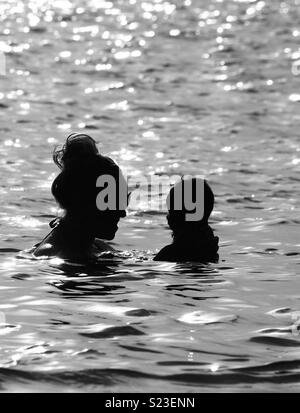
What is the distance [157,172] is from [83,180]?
619cm

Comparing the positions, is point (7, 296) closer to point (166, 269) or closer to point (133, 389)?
point (166, 269)

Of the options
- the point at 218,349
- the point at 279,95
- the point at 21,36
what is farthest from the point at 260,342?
the point at 21,36

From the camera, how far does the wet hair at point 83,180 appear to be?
9.91 metres

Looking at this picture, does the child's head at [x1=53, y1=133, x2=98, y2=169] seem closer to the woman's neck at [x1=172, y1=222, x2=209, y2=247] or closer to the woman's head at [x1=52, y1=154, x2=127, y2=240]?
the woman's head at [x1=52, y1=154, x2=127, y2=240]

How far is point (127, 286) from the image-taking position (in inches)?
379

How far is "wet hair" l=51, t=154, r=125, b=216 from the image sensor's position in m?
9.91

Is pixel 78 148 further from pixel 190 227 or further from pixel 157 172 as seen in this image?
pixel 157 172

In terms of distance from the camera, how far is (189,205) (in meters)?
9.78

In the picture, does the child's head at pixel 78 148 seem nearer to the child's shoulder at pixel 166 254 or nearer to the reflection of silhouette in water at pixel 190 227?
the reflection of silhouette in water at pixel 190 227

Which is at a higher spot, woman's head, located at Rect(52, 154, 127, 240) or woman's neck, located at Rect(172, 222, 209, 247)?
woman's head, located at Rect(52, 154, 127, 240)

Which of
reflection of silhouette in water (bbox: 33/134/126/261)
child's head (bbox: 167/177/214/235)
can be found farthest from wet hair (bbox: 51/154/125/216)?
child's head (bbox: 167/177/214/235)

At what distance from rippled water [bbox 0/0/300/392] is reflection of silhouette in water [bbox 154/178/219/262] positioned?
0.16m
